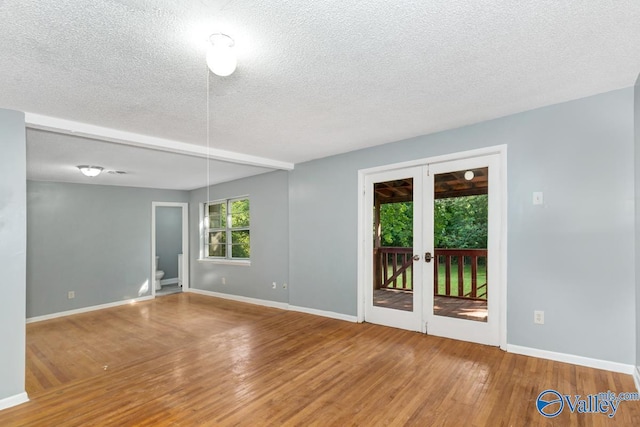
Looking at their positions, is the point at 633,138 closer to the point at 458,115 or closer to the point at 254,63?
the point at 458,115

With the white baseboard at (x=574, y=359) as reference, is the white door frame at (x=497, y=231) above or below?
above

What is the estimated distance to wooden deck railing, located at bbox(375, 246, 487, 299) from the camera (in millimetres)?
3453

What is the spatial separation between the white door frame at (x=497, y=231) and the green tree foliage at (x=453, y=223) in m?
0.20

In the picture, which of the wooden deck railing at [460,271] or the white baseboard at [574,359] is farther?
the wooden deck railing at [460,271]

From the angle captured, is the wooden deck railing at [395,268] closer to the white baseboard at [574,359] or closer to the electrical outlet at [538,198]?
the white baseboard at [574,359]

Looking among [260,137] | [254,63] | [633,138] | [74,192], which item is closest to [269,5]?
[254,63]

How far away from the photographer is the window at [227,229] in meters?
6.39

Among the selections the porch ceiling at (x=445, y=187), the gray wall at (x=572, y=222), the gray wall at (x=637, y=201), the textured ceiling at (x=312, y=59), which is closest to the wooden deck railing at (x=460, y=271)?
the gray wall at (x=572, y=222)

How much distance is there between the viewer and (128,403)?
240 cm

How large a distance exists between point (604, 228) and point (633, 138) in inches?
31.2

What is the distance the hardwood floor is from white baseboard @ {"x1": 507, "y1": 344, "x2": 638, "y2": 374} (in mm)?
69

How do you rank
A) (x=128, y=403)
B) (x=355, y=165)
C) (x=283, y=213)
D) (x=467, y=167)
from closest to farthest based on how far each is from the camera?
(x=128, y=403) < (x=467, y=167) < (x=355, y=165) < (x=283, y=213)

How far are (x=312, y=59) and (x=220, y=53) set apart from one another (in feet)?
1.96

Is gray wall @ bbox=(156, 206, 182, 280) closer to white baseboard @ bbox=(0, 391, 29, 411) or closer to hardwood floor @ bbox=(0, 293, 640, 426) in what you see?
hardwood floor @ bbox=(0, 293, 640, 426)
